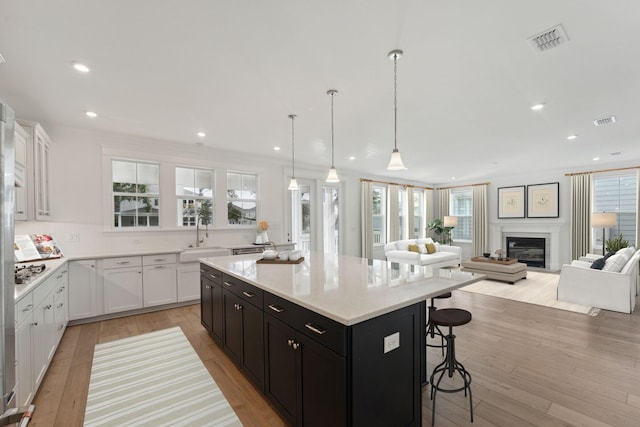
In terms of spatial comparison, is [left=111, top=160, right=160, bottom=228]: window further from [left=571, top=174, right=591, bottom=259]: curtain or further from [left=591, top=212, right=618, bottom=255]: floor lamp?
[left=571, top=174, right=591, bottom=259]: curtain

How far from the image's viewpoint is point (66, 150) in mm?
4012

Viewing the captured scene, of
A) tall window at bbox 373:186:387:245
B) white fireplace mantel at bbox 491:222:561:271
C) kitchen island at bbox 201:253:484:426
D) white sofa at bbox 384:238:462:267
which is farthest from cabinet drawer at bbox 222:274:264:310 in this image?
white fireplace mantel at bbox 491:222:561:271

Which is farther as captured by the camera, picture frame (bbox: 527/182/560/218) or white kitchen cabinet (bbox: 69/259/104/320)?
picture frame (bbox: 527/182/560/218)

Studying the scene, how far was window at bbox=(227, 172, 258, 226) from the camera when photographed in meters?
5.53

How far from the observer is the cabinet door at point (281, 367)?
177cm

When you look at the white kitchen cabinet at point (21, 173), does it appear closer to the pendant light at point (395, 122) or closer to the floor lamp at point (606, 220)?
the pendant light at point (395, 122)

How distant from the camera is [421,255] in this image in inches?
273

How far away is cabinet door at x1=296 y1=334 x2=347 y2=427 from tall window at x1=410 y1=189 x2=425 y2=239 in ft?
27.6

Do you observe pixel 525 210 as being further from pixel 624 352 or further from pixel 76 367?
pixel 76 367

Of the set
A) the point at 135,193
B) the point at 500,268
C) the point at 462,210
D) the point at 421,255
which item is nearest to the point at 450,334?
the point at 500,268

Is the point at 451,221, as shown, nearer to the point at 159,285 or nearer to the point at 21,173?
the point at 159,285

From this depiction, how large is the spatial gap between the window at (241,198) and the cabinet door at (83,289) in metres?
2.20

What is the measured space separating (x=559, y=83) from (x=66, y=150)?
6.12m

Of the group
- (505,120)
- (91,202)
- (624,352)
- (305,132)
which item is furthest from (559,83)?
(91,202)
